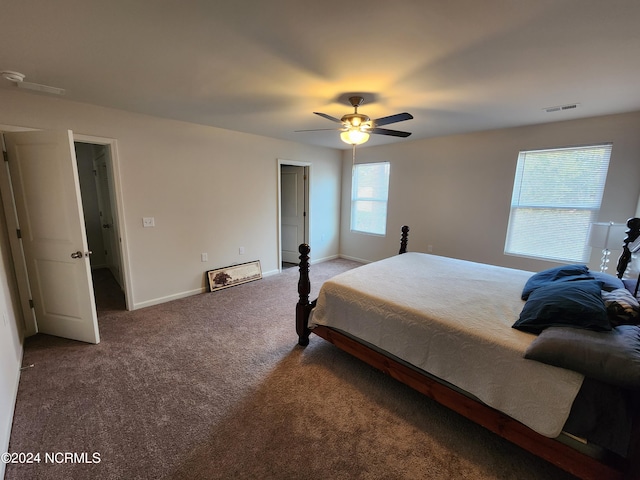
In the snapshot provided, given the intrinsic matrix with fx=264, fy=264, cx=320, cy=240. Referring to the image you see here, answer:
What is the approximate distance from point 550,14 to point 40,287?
4489mm

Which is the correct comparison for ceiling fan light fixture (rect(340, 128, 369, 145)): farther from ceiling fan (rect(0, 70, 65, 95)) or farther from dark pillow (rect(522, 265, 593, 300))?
ceiling fan (rect(0, 70, 65, 95))

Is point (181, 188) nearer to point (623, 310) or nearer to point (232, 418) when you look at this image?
point (232, 418)

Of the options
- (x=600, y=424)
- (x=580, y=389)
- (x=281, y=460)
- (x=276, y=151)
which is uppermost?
(x=276, y=151)

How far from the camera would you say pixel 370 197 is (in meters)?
5.39

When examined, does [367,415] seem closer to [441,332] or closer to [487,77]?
[441,332]

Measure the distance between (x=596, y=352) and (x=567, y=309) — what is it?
323mm

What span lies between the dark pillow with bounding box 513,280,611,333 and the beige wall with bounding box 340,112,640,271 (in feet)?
7.45

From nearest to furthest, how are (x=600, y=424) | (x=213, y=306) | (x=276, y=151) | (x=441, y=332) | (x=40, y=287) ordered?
1. (x=600, y=424)
2. (x=441, y=332)
3. (x=40, y=287)
4. (x=213, y=306)
5. (x=276, y=151)

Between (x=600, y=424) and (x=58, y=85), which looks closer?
(x=600, y=424)

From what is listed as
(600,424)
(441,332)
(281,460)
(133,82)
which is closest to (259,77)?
(133,82)

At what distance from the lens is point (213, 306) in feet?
11.4

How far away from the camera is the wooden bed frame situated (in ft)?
3.84

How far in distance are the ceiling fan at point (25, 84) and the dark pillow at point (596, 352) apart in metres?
3.99

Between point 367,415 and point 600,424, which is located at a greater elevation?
point 600,424
